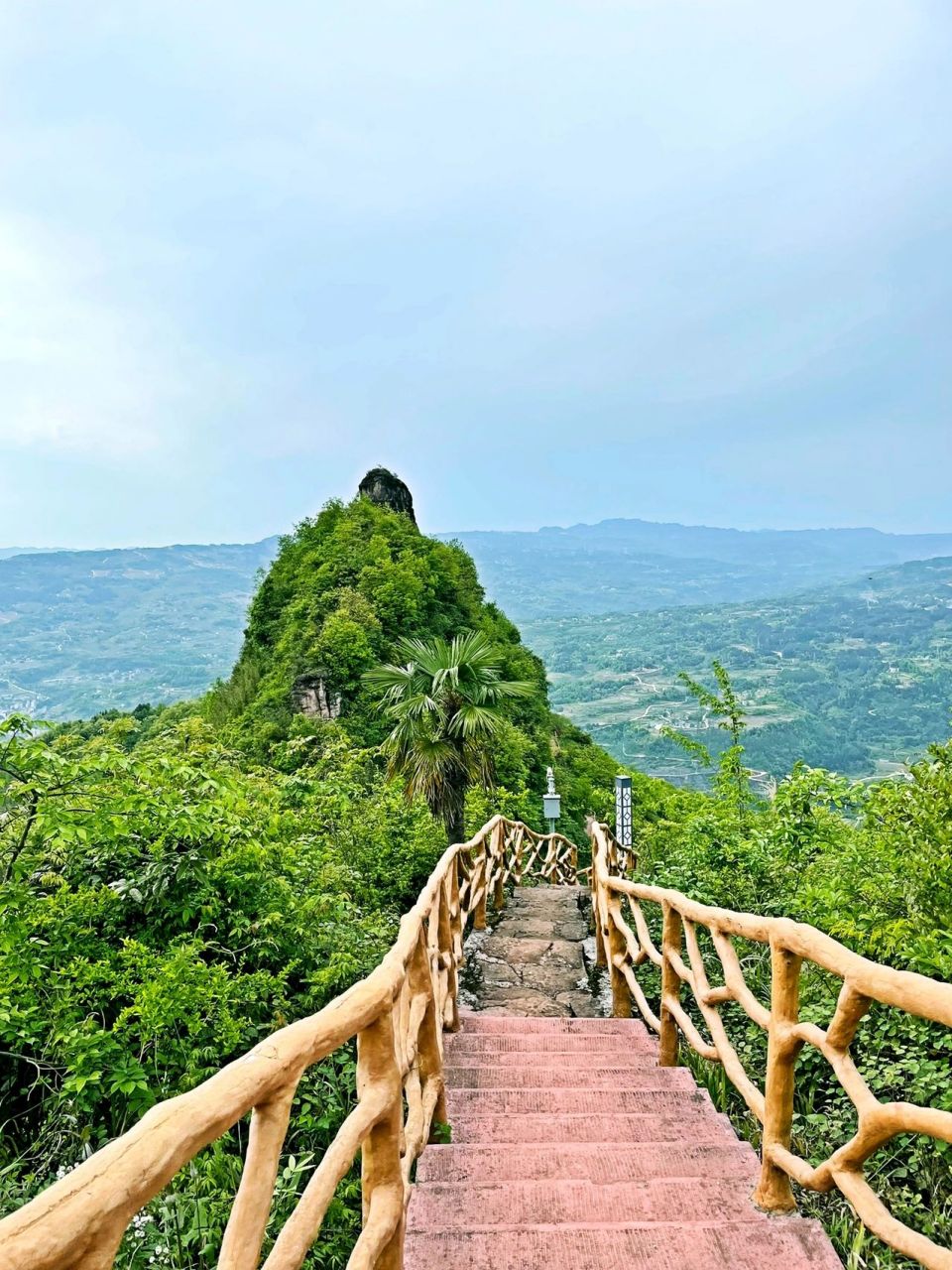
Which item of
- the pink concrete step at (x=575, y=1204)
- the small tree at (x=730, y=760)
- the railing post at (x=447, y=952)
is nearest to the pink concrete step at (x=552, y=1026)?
the railing post at (x=447, y=952)

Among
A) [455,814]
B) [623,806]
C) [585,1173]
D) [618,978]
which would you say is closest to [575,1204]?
[585,1173]

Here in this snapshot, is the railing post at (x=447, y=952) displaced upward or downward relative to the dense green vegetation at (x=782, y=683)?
upward

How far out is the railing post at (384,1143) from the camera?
1.87 metres

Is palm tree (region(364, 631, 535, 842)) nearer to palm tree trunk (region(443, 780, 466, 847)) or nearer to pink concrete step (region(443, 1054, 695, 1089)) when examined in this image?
palm tree trunk (region(443, 780, 466, 847))

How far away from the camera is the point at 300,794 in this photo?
8.01 meters

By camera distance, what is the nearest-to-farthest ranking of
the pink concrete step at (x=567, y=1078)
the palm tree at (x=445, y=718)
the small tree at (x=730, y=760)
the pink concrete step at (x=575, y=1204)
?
the pink concrete step at (x=575, y=1204) < the pink concrete step at (x=567, y=1078) < the palm tree at (x=445, y=718) < the small tree at (x=730, y=760)

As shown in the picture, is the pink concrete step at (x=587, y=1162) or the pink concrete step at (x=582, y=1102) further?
the pink concrete step at (x=582, y=1102)

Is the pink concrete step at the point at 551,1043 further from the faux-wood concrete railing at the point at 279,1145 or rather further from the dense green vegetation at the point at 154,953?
the faux-wood concrete railing at the point at 279,1145

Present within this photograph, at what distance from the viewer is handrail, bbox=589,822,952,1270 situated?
1.72 meters

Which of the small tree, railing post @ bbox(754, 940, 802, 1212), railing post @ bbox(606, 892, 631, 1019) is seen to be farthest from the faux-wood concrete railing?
the small tree

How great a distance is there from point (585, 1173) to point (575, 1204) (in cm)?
22

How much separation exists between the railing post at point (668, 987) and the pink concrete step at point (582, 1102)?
0.35m

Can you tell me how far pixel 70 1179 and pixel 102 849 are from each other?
3745mm

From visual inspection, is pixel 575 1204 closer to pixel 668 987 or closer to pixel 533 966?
pixel 668 987
